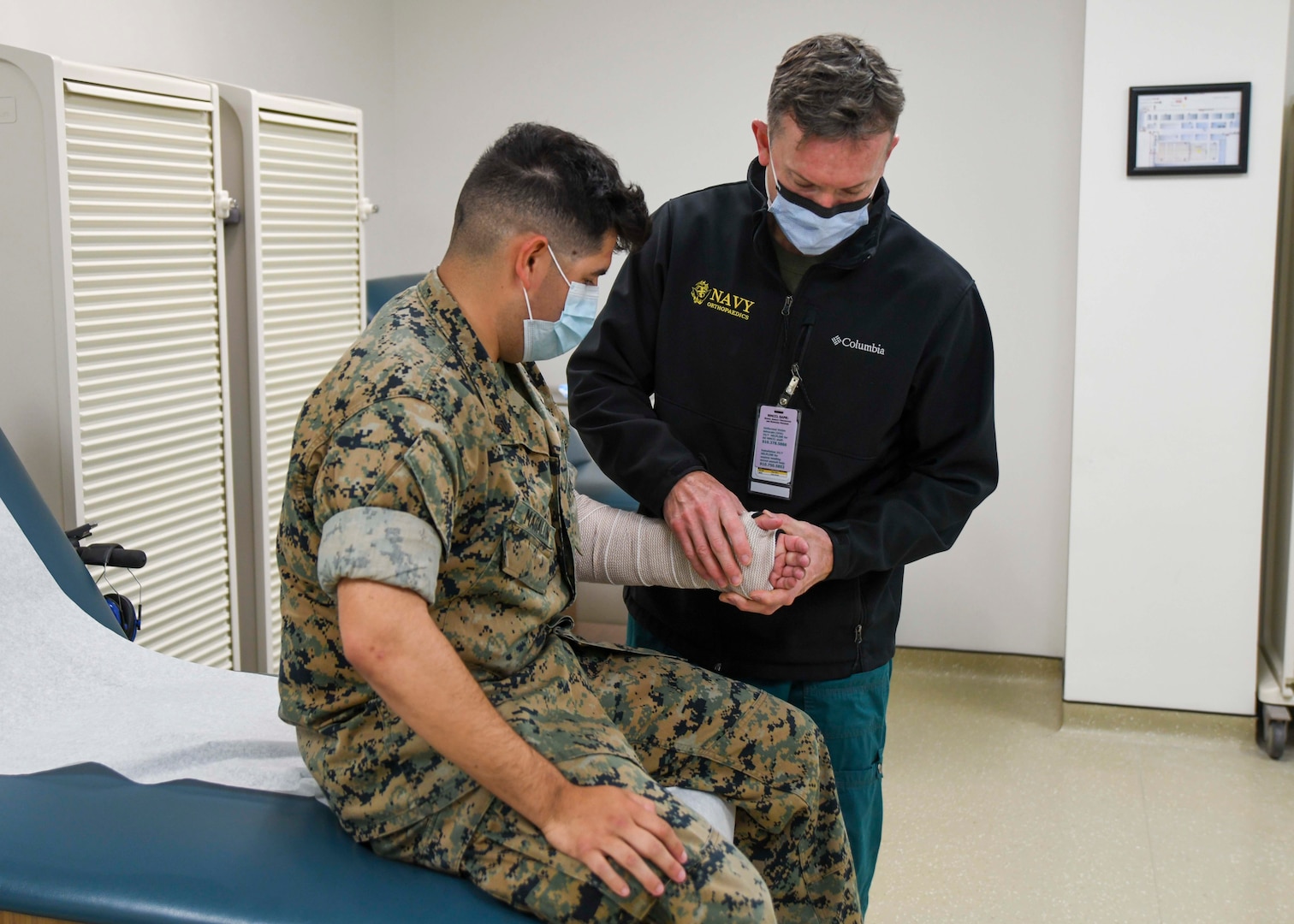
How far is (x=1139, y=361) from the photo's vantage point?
3.18 metres

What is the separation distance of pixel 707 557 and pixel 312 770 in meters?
0.60

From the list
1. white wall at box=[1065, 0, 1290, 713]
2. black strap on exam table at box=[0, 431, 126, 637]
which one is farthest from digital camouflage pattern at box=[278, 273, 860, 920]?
white wall at box=[1065, 0, 1290, 713]

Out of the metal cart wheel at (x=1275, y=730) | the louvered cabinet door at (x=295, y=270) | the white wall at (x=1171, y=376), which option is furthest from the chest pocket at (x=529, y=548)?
the metal cart wheel at (x=1275, y=730)

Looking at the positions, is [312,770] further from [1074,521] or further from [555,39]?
[555,39]

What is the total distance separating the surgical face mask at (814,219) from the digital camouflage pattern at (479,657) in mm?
453

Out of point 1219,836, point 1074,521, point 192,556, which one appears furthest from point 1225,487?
point 192,556

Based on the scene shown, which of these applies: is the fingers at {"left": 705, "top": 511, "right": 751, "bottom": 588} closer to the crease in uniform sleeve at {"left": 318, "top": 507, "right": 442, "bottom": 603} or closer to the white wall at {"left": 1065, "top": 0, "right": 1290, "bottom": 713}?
the crease in uniform sleeve at {"left": 318, "top": 507, "right": 442, "bottom": 603}

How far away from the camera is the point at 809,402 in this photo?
1.76 metres

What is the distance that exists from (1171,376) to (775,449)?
1869 millimetres

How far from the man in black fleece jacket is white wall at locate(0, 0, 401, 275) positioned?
1575 mm

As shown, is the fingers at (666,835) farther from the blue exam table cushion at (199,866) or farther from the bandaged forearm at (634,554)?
the bandaged forearm at (634,554)

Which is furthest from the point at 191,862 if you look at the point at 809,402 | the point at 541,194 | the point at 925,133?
the point at 925,133

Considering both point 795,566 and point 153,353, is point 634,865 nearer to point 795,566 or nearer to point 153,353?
point 795,566

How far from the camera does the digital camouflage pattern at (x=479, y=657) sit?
123 centimetres
